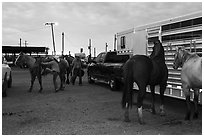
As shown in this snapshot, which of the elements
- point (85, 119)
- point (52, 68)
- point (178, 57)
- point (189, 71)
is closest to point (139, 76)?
point (189, 71)

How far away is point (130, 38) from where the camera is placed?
933 cm

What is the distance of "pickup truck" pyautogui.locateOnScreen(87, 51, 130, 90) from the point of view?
34.8 ft

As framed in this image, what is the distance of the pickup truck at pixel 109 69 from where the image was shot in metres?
10.6

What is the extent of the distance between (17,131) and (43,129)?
499 mm

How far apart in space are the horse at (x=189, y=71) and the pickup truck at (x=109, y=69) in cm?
392

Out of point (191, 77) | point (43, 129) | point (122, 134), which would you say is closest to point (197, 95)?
point (191, 77)

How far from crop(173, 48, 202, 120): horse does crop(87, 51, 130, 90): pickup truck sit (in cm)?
392

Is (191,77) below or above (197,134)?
above

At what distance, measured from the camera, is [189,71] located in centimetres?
566

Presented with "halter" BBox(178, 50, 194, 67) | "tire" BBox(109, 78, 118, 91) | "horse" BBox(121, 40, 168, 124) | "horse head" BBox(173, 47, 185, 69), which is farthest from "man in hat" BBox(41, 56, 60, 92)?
"halter" BBox(178, 50, 194, 67)

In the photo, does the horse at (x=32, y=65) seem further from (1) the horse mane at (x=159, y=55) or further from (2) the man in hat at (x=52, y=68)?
(1) the horse mane at (x=159, y=55)

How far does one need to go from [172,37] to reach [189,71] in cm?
144

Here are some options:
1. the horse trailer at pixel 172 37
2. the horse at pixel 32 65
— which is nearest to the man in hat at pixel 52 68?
the horse at pixel 32 65

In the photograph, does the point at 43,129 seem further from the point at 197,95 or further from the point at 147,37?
the point at 147,37
